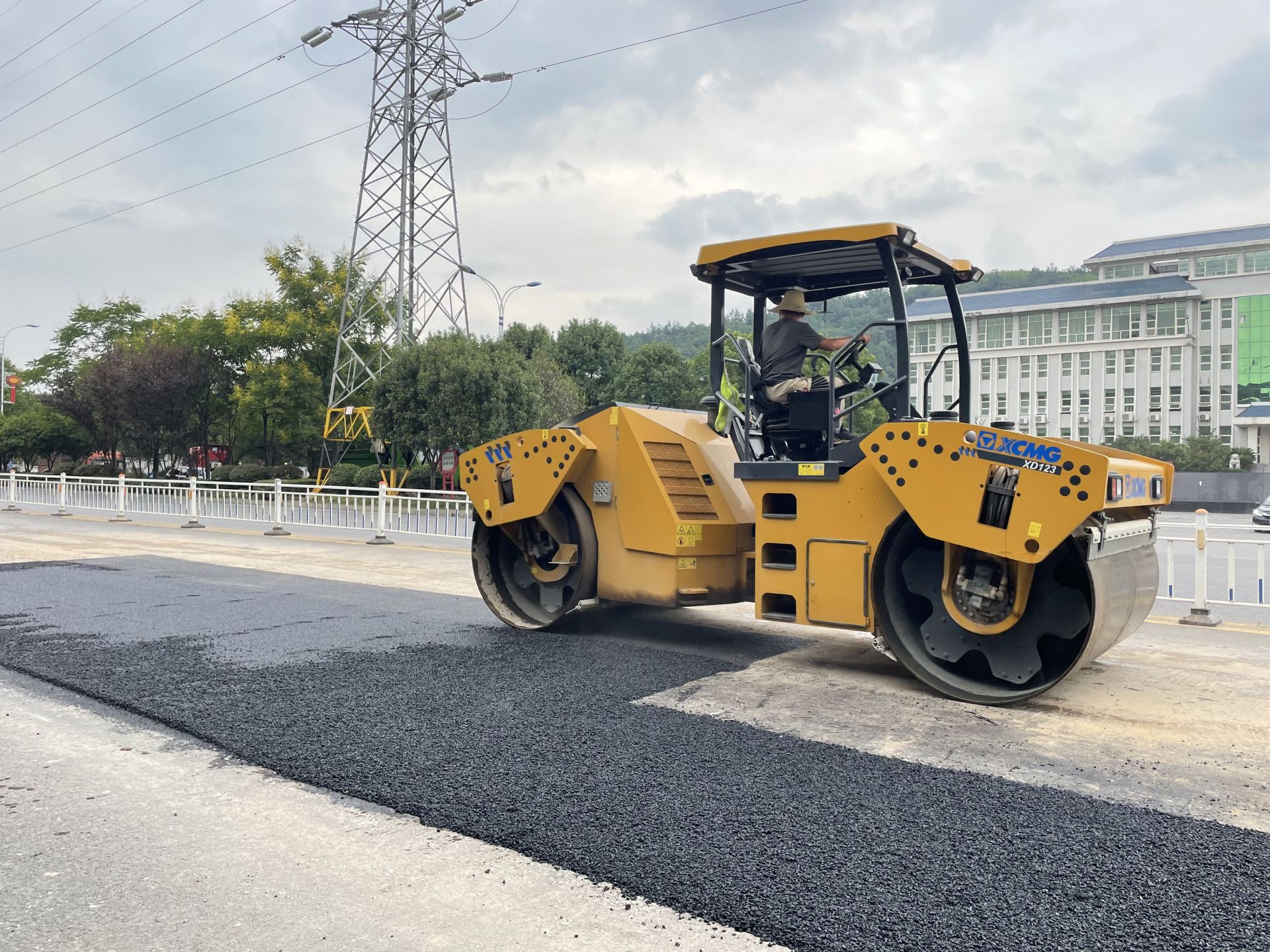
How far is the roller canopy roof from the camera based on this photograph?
5.93 meters

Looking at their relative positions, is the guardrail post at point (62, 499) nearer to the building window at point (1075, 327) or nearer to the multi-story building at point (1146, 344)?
the multi-story building at point (1146, 344)

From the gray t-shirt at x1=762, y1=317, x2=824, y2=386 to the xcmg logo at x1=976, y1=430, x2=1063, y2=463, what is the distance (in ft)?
4.84

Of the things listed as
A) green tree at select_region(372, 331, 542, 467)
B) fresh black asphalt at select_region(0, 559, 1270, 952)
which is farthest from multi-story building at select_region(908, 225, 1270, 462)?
fresh black asphalt at select_region(0, 559, 1270, 952)

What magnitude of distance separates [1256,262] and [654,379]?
5477cm

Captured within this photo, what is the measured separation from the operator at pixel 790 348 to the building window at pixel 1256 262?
87.0 metres

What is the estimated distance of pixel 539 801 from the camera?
12.3 feet

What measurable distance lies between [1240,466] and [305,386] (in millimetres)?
49667

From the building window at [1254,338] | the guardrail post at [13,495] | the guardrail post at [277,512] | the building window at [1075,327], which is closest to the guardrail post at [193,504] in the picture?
the guardrail post at [277,512]

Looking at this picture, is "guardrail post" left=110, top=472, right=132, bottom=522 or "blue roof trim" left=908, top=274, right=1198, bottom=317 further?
"blue roof trim" left=908, top=274, right=1198, bottom=317

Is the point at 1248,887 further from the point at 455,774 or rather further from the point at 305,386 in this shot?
the point at 305,386

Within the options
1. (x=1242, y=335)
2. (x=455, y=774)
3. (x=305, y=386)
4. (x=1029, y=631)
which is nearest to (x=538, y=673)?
(x=455, y=774)

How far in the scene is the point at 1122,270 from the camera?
8488cm

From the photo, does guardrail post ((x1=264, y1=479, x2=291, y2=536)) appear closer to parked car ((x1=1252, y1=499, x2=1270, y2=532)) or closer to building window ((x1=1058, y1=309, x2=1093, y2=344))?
parked car ((x1=1252, y1=499, x2=1270, y2=532))

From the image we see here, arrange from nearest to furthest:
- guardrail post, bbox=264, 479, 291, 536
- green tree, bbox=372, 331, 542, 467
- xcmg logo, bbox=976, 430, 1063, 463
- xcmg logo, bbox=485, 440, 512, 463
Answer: xcmg logo, bbox=976, 430, 1063, 463 → xcmg logo, bbox=485, 440, 512, 463 → guardrail post, bbox=264, 479, 291, 536 → green tree, bbox=372, 331, 542, 467
